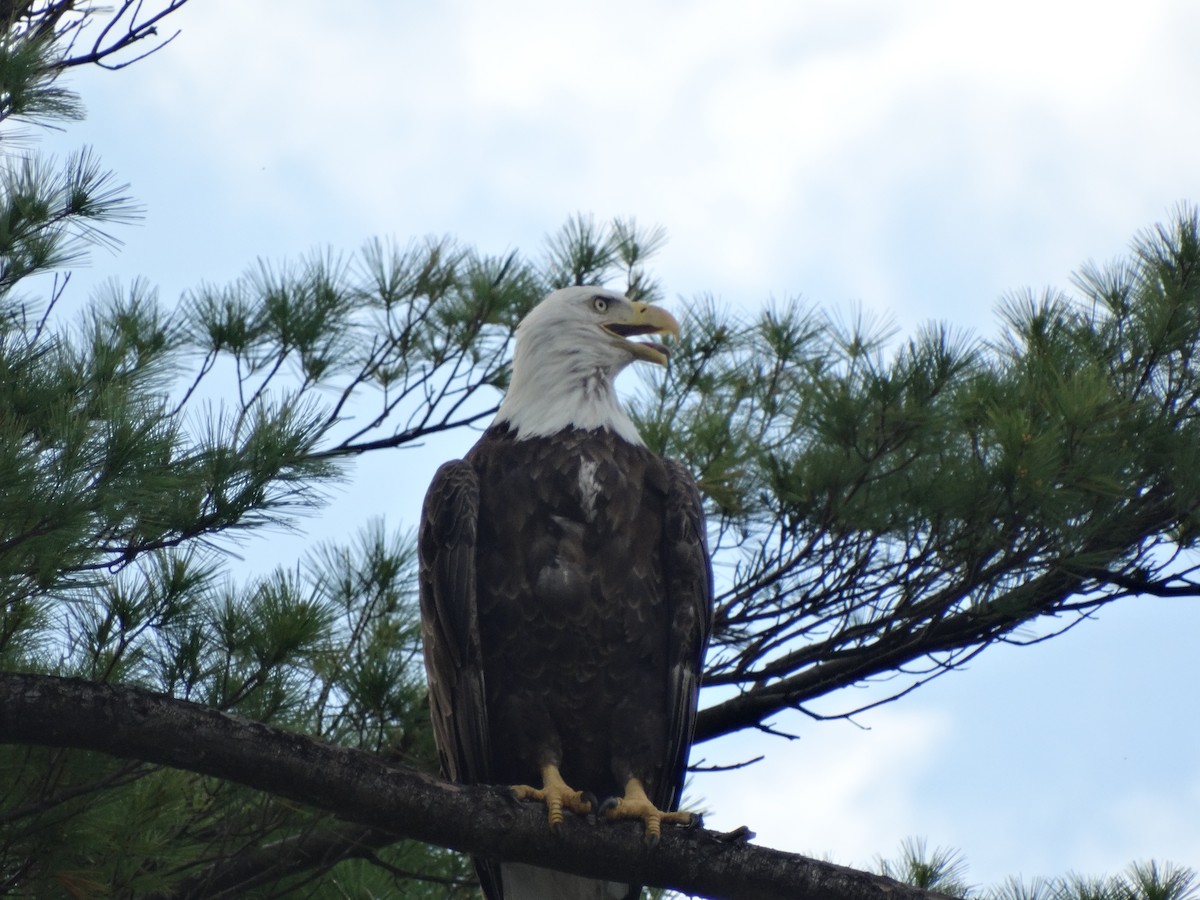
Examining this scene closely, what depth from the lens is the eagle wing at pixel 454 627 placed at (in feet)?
11.9

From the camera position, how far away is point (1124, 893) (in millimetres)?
3541

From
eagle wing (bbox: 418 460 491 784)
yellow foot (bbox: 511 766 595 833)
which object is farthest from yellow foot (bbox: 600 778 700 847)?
eagle wing (bbox: 418 460 491 784)

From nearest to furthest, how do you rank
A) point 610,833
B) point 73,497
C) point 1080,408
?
point 73,497 < point 610,833 < point 1080,408

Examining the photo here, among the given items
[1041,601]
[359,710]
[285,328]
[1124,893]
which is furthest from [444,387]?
[1124,893]

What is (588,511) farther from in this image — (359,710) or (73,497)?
(73,497)

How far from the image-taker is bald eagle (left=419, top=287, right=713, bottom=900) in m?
3.62

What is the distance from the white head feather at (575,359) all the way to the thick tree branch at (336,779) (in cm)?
127

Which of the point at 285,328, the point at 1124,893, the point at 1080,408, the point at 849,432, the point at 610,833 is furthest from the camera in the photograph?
the point at 285,328

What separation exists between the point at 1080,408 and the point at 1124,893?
1.19 metres

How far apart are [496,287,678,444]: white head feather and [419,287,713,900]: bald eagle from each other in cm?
19

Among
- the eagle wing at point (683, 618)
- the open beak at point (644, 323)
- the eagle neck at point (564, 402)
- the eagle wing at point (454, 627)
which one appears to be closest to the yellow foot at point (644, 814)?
the eagle wing at point (683, 618)

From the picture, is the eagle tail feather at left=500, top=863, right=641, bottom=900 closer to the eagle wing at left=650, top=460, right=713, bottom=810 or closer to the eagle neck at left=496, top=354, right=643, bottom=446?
the eagle wing at left=650, top=460, right=713, bottom=810

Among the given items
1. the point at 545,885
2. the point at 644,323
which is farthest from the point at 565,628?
the point at 644,323

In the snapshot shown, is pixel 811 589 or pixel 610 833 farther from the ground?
pixel 811 589
